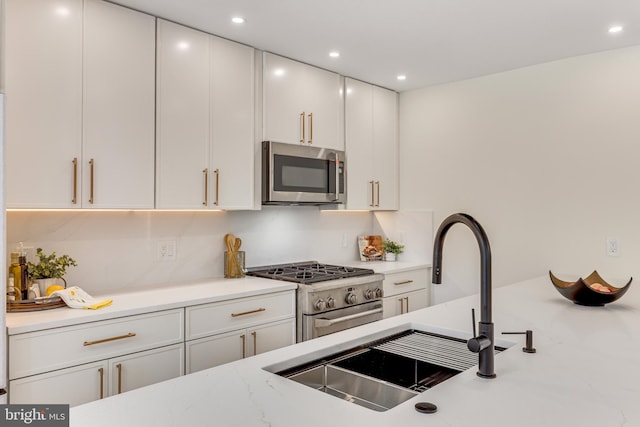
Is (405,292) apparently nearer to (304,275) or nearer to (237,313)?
(304,275)

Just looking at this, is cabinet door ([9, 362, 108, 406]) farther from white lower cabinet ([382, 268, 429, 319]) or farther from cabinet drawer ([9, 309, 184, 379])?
white lower cabinet ([382, 268, 429, 319])

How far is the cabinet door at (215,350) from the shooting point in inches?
97.9

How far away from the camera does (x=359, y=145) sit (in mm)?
3953

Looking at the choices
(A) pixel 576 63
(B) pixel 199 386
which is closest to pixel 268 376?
(B) pixel 199 386

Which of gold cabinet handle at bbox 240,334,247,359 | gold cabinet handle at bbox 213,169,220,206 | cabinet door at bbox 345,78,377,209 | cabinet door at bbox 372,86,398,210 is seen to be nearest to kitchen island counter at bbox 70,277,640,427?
gold cabinet handle at bbox 240,334,247,359

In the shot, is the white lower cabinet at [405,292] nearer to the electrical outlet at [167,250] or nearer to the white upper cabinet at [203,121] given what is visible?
the white upper cabinet at [203,121]

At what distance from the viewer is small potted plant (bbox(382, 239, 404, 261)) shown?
4.27 meters

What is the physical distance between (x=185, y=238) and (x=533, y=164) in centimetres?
258

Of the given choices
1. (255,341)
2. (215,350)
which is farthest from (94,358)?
(255,341)

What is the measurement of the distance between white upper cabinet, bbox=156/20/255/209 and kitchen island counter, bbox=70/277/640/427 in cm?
155

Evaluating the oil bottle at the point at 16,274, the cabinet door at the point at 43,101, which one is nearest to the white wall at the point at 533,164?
the cabinet door at the point at 43,101

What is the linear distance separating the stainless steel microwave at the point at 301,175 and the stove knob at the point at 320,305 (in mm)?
740

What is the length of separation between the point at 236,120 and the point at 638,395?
8.30 feet

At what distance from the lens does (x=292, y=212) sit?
3.81 meters
